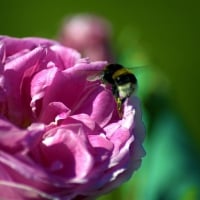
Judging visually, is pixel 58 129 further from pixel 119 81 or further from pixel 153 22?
pixel 153 22

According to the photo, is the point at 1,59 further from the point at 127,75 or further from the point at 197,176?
the point at 197,176

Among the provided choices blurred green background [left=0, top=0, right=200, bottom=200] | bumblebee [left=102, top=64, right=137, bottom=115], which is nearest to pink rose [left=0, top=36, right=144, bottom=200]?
bumblebee [left=102, top=64, right=137, bottom=115]

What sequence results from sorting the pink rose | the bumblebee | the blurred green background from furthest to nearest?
the blurred green background < the bumblebee < the pink rose

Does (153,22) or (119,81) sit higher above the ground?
(119,81)

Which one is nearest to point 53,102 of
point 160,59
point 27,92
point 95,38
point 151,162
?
point 27,92

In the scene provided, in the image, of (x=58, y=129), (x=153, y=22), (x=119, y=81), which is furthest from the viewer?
(x=153, y=22)

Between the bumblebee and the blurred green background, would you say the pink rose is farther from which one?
the blurred green background

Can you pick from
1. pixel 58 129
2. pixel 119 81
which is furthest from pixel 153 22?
pixel 58 129
